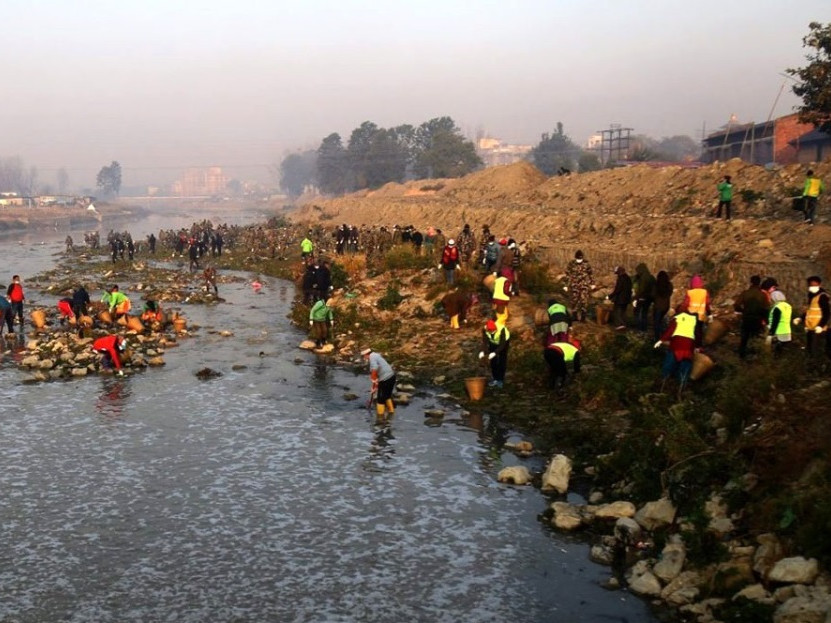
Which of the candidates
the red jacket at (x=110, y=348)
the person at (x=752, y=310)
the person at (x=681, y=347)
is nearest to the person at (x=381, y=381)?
the person at (x=681, y=347)

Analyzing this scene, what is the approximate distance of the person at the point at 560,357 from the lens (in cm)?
1733

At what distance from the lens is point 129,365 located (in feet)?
73.8

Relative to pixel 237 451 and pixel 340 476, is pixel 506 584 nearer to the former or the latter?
pixel 340 476

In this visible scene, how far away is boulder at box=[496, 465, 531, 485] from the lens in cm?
1387

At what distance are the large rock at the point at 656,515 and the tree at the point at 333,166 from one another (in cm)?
12513

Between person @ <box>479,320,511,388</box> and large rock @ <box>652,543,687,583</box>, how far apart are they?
27.0ft


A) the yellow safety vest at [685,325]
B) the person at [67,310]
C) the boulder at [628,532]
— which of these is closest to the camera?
A: the boulder at [628,532]

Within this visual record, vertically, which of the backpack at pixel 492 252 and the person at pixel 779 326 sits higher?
the backpack at pixel 492 252

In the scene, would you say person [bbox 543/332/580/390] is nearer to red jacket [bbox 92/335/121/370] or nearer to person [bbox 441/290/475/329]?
person [bbox 441/290/475/329]

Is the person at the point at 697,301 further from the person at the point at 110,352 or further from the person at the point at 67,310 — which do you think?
the person at the point at 67,310

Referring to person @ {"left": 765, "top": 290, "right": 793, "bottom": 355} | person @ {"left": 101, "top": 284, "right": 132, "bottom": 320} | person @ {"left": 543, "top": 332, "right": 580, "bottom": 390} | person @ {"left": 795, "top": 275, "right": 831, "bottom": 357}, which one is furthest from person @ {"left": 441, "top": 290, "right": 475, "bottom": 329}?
person @ {"left": 101, "top": 284, "right": 132, "bottom": 320}

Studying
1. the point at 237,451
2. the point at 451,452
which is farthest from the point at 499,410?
the point at 237,451

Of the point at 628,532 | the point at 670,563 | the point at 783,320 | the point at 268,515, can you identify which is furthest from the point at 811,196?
the point at 268,515

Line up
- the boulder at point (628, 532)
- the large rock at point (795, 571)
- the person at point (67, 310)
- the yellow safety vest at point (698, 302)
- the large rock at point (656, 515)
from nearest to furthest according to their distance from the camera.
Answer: the large rock at point (795, 571) < the boulder at point (628, 532) < the large rock at point (656, 515) < the yellow safety vest at point (698, 302) < the person at point (67, 310)
